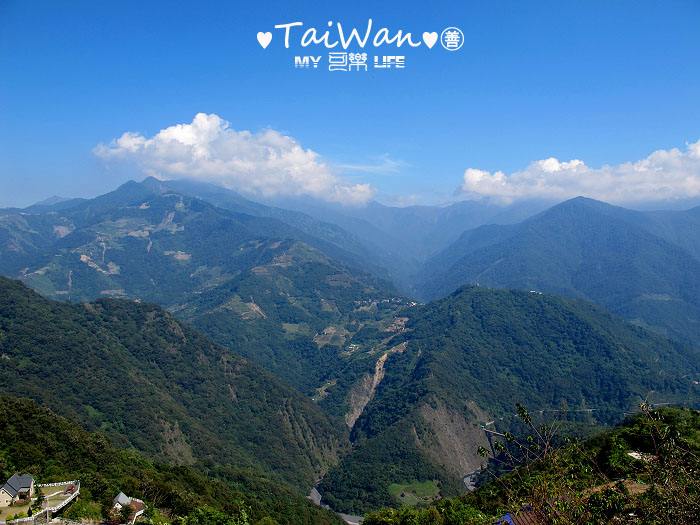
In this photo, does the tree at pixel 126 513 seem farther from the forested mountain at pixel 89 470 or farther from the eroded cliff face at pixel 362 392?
the eroded cliff face at pixel 362 392

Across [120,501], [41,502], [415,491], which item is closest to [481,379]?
[415,491]

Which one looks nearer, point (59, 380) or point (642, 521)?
point (642, 521)

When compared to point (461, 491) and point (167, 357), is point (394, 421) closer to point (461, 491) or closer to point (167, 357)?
point (461, 491)

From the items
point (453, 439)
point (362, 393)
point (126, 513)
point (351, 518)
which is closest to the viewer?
point (126, 513)

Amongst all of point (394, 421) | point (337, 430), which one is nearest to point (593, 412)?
point (394, 421)

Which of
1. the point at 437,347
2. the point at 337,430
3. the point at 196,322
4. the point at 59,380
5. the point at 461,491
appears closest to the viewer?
the point at 59,380

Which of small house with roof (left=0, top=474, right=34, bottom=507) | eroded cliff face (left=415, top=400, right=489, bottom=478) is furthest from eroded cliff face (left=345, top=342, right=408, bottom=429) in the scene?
small house with roof (left=0, top=474, right=34, bottom=507)

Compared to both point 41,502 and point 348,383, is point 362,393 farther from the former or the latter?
point 41,502
